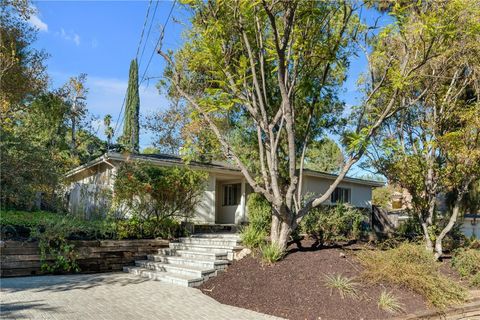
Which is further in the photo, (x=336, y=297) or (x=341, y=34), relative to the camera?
(x=341, y=34)

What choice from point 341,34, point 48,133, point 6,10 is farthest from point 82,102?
point 341,34

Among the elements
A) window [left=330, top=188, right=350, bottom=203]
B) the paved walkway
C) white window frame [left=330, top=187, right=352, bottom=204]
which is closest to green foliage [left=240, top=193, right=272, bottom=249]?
the paved walkway

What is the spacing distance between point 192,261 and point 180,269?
542 millimetres

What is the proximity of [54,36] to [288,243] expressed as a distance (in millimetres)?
9282

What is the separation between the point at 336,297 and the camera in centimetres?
767

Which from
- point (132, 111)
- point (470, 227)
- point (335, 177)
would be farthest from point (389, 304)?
point (132, 111)

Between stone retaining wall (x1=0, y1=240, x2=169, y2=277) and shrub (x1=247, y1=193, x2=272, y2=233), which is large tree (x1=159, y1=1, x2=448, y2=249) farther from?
stone retaining wall (x1=0, y1=240, x2=169, y2=277)

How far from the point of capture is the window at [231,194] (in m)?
19.8

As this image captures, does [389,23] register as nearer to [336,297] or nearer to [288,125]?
[288,125]

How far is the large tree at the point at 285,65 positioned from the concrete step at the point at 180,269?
184 cm

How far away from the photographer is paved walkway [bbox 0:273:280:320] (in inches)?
249

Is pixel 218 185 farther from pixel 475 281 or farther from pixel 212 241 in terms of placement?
pixel 475 281

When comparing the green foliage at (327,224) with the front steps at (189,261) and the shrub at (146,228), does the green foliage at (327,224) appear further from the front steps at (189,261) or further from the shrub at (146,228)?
the shrub at (146,228)

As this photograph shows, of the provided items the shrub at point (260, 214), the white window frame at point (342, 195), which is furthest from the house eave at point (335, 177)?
the shrub at point (260, 214)
